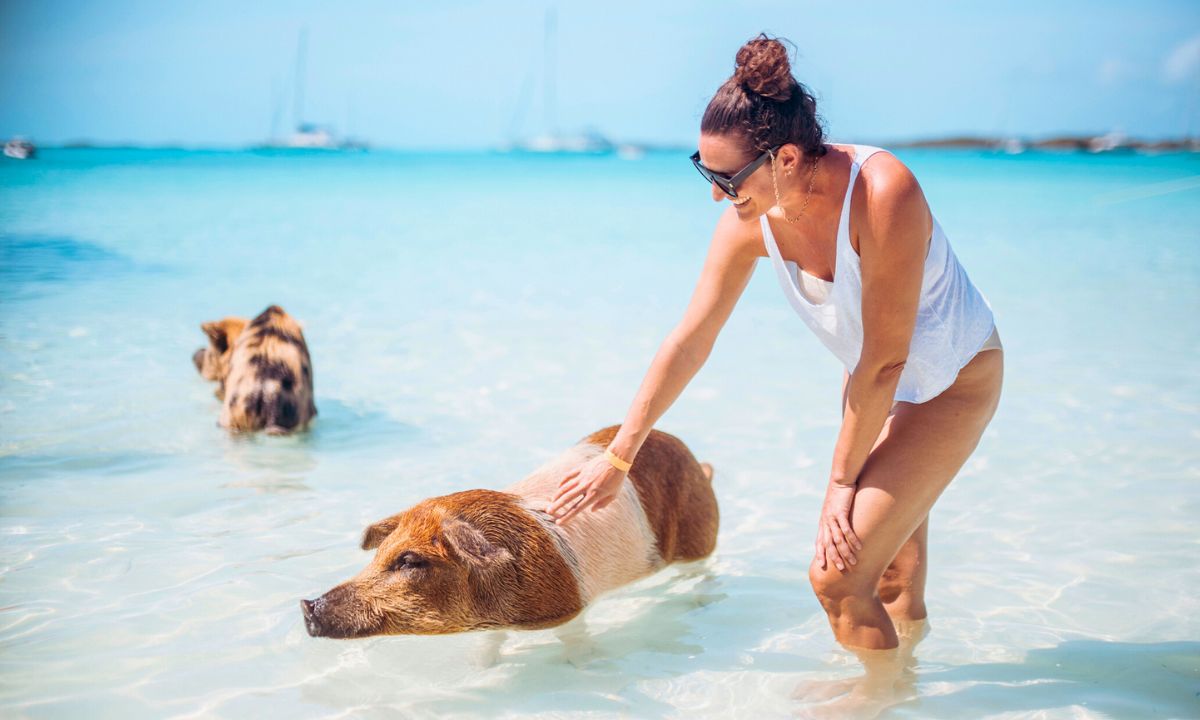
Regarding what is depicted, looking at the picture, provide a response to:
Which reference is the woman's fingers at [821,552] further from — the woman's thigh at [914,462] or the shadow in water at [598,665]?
the shadow in water at [598,665]

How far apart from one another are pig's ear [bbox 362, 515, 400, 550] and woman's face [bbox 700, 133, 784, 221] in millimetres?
1822

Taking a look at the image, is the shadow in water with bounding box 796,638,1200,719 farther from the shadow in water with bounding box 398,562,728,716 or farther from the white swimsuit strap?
the white swimsuit strap

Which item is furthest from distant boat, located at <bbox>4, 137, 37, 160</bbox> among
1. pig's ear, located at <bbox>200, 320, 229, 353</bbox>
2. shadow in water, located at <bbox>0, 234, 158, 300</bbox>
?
pig's ear, located at <bbox>200, 320, 229, 353</bbox>

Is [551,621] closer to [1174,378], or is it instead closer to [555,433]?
[555,433]

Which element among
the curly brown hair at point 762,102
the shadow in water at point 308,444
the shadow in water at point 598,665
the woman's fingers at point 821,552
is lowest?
the shadow in water at point 598,665

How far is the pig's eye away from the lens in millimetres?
3715

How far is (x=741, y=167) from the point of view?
128 inches

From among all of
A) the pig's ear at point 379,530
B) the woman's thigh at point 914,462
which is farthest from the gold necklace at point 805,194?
the pig's ear at point 379,530

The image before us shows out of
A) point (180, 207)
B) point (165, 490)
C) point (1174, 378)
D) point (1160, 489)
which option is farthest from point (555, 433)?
point (180, 207)

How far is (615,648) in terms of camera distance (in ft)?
13.7

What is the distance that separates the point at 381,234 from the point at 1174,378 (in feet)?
53.6

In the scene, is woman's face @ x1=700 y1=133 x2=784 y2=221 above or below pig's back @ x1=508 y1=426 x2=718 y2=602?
above

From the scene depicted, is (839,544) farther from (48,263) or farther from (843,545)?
(48,263)

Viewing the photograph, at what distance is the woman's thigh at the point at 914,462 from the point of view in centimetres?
346
